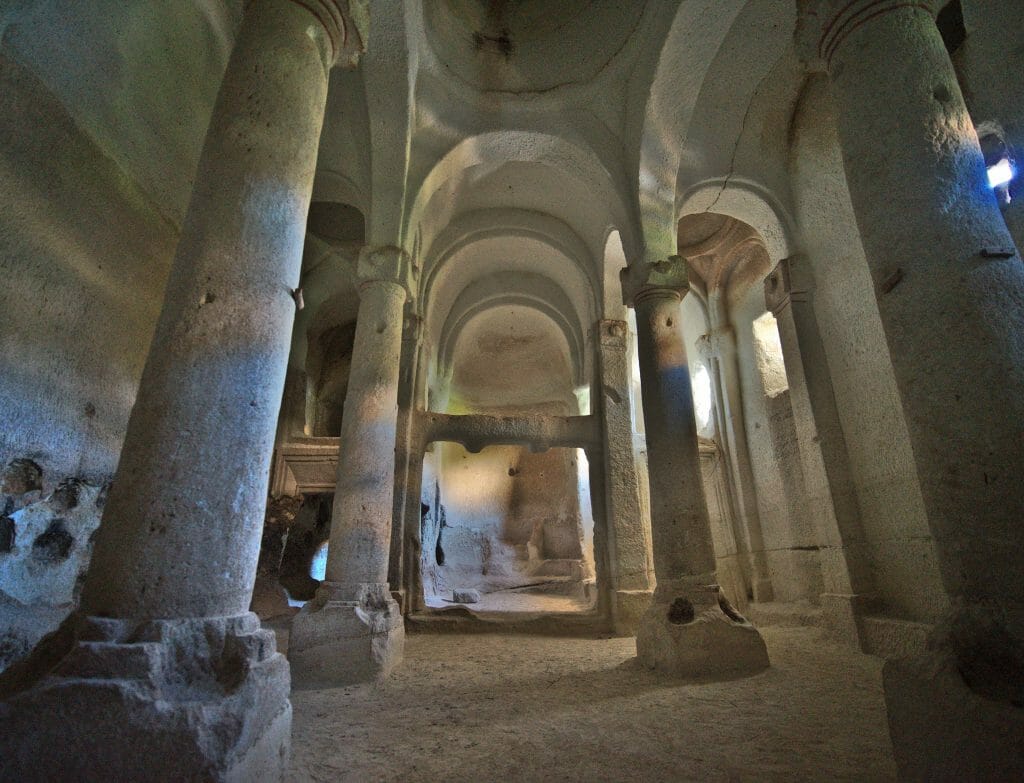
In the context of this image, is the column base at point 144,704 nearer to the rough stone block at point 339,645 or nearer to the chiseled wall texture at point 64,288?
the chiseled wall texture at point 64,288

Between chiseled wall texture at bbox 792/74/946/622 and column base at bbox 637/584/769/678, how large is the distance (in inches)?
75.8

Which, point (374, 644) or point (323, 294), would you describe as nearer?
point (374, 644)

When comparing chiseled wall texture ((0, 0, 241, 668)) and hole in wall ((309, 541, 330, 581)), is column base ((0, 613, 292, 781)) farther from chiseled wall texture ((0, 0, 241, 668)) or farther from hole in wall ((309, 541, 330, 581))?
hole in wall ((309, 541, 330, 581))

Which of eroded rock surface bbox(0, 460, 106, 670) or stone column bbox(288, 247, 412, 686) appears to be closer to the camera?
eroded rock surface bbox(0, 460, 106, 670)

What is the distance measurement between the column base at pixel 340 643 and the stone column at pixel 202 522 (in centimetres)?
239

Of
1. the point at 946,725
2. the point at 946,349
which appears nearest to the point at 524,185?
the point at 946,349

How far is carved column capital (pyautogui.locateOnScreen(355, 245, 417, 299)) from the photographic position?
5586 millimetres

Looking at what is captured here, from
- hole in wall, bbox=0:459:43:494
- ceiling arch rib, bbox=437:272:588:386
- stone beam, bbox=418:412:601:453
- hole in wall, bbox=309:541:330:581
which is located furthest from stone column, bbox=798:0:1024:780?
hole in wall, bbox=309:541:330:581

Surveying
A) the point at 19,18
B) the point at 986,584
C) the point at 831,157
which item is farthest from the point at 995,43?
the point at 19,18

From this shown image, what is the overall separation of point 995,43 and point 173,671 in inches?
283

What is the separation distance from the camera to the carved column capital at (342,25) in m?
3.04

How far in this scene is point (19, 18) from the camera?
123 inches

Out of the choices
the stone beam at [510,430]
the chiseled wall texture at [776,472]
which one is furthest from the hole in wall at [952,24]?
the stone beam at [510,430]

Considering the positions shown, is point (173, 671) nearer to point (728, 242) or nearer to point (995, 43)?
point (995, 43)
